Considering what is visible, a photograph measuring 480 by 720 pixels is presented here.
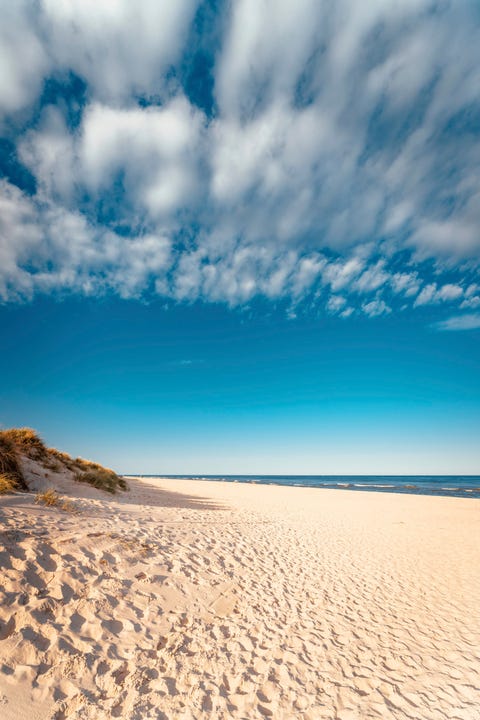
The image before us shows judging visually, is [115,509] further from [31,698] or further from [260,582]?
[31,698]

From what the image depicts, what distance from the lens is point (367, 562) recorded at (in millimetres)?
9438

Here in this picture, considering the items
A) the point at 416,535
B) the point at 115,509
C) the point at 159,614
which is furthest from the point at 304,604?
the point at 416,535

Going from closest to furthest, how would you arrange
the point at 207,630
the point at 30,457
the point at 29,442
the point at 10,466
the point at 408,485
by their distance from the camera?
the point at 207,630 < the point at 10,466 < the point at 30,457 < the point at 29,442 < the point at 408,485

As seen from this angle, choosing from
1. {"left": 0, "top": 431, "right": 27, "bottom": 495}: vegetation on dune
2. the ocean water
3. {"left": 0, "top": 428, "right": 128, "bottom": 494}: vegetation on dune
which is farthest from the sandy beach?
the ocean water

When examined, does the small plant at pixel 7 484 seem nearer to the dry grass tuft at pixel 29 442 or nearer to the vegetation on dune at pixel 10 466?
the vegetation on dune at pixel 10 466

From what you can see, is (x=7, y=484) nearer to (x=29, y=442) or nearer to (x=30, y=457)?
(x=30, y=457)

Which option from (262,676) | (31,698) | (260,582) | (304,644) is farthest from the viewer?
(260,582)

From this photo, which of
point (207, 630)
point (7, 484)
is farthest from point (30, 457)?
point (207, 630)

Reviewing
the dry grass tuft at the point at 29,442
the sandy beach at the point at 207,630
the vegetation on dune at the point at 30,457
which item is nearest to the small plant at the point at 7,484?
the vegetation on dune at the point at 30,457

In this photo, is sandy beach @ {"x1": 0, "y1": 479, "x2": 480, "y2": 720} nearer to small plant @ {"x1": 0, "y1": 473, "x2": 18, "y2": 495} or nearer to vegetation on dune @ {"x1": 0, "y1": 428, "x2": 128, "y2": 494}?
small plant @ {"x1": 0, "y1": 473, "x2": 18, "y2": 495}

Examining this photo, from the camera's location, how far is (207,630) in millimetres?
4965

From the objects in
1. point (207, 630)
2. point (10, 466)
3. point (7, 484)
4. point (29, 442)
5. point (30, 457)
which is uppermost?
point (29, 442)

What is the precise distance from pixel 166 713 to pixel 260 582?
3.65 metres

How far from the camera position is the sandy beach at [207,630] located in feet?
12.3
